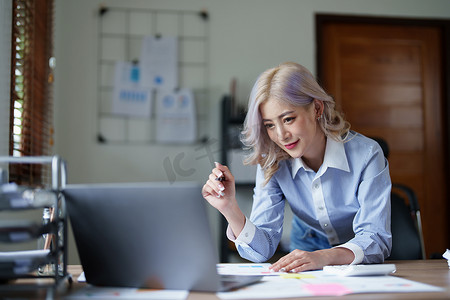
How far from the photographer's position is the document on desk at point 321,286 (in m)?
0.84

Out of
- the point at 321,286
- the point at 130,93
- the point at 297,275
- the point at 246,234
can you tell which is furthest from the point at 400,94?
the point at 321,286

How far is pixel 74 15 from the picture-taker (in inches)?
120

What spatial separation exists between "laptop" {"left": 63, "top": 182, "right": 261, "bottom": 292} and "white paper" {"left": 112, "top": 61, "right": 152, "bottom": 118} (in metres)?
2.22

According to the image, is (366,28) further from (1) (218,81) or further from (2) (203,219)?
(2) (203,219)

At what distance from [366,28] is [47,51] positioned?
2.26 m

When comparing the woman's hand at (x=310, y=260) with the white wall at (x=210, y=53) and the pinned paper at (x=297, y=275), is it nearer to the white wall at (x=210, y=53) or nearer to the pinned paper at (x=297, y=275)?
the pinned paper at (x=297, y=275)

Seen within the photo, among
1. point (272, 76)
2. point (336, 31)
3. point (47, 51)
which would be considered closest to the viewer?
point (272, 76)

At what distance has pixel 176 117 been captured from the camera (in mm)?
3123

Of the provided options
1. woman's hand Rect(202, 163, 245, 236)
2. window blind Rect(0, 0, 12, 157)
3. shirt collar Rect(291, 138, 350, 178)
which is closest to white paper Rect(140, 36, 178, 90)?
window blind Rect(0, 0, 12, 157)

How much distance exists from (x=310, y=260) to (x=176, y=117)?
2.11m

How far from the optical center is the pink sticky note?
0.83 meters

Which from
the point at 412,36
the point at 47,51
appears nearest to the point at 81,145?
the point at 47,51

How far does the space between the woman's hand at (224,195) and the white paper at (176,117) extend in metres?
1.78

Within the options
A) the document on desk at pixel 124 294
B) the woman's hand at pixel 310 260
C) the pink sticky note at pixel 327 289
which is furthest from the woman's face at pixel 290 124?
the document on desk at pixel 124 294
